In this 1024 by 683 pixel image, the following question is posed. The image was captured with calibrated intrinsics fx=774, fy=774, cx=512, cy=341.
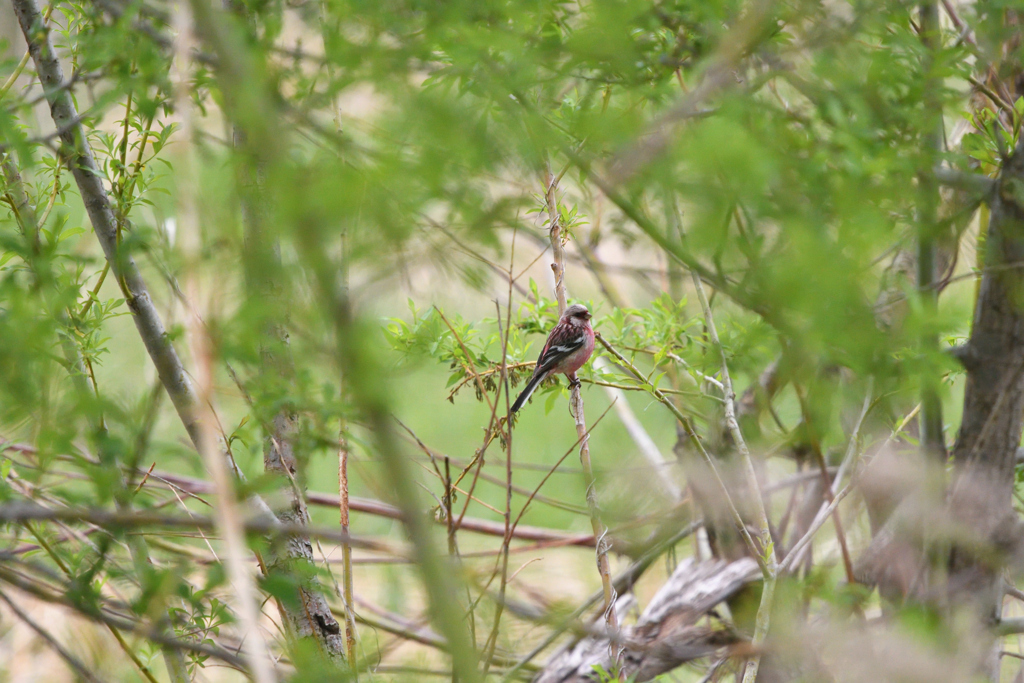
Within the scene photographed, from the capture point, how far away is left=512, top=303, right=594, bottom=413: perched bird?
2533 mm

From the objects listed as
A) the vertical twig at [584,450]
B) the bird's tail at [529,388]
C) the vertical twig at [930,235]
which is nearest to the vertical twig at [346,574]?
the vertical twig at [584,450]

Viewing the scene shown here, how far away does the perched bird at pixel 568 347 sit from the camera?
8.31 ft

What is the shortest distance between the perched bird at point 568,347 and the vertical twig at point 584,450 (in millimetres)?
288

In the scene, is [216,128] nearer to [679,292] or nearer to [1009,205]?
[679,292]

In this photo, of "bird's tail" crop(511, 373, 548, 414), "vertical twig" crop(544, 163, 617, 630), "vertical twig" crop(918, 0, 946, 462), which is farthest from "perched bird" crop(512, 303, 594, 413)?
"vertical twig" crop(918, 0, 946, 462)

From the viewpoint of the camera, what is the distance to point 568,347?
8.99ft

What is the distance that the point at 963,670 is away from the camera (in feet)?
6.29

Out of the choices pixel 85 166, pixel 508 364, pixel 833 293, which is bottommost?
pixel 833 293

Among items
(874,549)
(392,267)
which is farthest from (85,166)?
(874,549)

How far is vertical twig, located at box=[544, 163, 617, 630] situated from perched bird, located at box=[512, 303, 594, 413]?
0.29 meters

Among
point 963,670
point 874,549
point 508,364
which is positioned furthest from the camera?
point 874,549

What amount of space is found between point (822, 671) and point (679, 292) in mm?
1895

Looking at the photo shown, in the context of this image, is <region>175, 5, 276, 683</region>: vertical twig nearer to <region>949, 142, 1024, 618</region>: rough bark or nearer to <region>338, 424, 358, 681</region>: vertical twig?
<region>338, 424, 358, 681</region>: vertical twig

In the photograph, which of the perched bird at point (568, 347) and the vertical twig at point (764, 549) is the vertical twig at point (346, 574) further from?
the vertical twig at point (764, 549)
